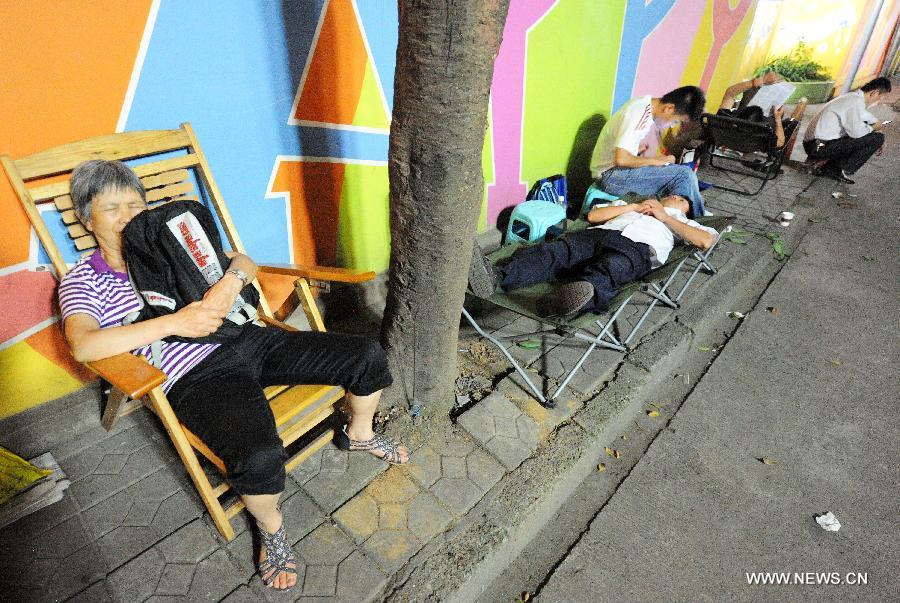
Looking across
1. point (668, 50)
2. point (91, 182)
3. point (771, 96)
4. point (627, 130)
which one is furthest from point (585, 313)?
point (771, 96)

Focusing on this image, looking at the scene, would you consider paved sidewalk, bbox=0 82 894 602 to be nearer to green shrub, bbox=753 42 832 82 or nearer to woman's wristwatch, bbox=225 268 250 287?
woman's wristwatch, bbox=225 268 250 287

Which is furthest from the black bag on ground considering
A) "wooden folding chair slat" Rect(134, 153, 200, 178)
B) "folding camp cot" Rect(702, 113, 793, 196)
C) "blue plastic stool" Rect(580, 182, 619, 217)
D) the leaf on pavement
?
"folding camp cot" Rect(702, 113, 793, 196)

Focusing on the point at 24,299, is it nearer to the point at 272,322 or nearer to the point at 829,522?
the point at 272,322

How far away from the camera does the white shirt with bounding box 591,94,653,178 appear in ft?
14.7

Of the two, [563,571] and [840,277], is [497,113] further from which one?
[840,277]

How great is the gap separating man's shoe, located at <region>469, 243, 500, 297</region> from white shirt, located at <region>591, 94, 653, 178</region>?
2608 millimetres

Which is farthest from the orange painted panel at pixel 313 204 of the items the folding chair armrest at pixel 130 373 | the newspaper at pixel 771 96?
the newspaper at pixel 771 96

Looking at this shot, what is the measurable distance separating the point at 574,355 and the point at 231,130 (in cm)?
253

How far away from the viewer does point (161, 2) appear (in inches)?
83.0

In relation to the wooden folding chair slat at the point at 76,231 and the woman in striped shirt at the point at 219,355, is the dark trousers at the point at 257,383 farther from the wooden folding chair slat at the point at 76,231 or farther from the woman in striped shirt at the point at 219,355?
the wooden folding chair slat at the point at 76,231

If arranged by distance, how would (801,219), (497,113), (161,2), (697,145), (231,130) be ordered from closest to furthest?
(161,2)
(231,130)
(497,113)
(801,219)
(697,145)

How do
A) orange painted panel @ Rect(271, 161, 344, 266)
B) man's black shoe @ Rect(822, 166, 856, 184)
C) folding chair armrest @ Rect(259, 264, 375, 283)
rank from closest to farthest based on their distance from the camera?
folding chair armrest @ Rect(259, 264, 375, 283) < orange painted panel @ Rect(271, 161, 344, 266) < man's black shoe @ Rect(822, 166, 856, 184)

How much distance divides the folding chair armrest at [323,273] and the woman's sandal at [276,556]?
3.58 ft

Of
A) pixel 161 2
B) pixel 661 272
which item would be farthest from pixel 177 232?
pixel 661 272
